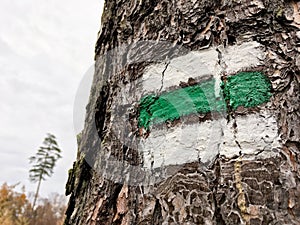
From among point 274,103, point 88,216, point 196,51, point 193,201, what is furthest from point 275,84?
point 88,216

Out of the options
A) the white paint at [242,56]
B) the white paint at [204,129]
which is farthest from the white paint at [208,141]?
the white paint at [242,56]

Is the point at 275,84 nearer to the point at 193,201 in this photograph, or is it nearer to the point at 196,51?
the point at 196,51

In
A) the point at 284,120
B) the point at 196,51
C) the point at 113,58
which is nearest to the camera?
the point at 284,120

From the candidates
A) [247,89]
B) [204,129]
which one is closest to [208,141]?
[204,129]

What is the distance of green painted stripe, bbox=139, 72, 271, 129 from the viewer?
2.02 feet

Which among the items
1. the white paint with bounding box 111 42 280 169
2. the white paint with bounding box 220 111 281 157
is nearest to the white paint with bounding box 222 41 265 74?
the white paint with bounding box 111 42 280 169

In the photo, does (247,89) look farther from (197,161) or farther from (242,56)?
(197,161)

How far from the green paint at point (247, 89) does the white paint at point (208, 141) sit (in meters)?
0.03

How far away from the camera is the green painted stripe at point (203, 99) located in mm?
616

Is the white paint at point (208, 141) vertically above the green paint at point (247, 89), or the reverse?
the green paint at point (247, 89)

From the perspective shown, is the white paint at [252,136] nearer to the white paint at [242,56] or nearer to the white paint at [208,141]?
the white paint at [208,141]

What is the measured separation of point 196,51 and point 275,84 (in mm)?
190

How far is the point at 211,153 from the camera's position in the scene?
617mm

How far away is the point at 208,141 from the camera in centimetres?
63
